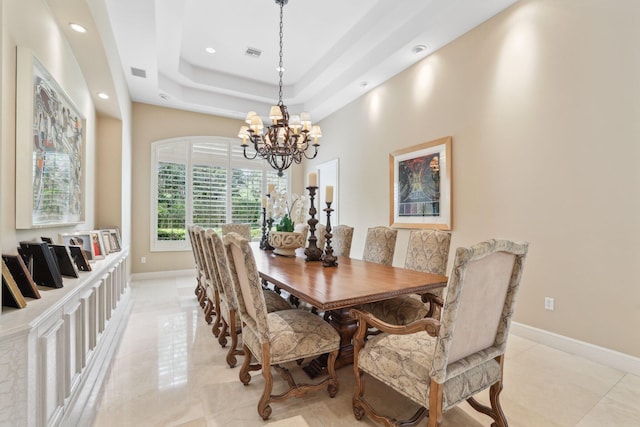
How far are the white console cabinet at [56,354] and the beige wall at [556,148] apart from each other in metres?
3.59

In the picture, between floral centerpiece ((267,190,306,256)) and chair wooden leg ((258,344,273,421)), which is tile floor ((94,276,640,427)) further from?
floral centerpiece ((267,190,306,256))

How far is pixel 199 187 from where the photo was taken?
591 cm

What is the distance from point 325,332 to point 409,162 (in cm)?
302

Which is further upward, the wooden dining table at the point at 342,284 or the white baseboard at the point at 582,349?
the wooden dining table at the point at 342,284

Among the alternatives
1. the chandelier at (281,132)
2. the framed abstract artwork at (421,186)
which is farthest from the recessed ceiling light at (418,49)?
the chandelier at (281,132)

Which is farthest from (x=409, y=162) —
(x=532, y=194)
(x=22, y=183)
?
(x=22, y=183)

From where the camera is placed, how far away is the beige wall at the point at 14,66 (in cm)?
157

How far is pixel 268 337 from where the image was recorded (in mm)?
1663

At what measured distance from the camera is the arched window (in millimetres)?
5621

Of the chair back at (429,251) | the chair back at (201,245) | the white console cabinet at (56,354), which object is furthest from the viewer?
the chair back at (201,245)

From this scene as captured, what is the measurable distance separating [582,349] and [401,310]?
1.63m

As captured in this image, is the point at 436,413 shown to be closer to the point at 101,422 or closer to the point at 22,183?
the point at 101,422

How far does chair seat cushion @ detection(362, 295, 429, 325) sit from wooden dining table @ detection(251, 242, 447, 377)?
0.25 m

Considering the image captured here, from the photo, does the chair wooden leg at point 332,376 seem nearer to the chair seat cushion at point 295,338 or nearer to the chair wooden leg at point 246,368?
the chair seat cushion at point 295,338
